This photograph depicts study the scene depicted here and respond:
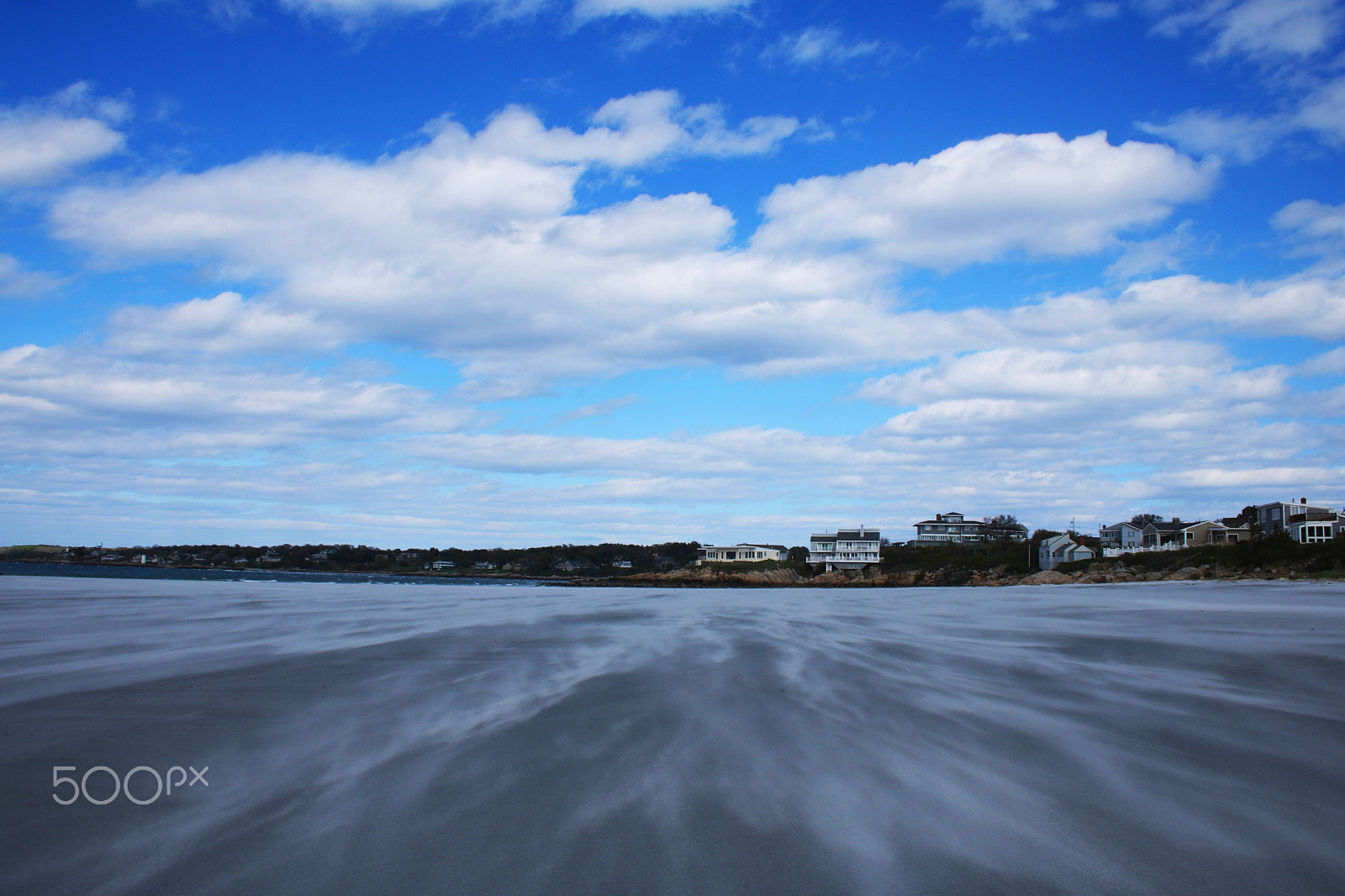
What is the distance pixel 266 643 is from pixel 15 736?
475cm

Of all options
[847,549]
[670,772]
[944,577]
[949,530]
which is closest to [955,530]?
[949,530]

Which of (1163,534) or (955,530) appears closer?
(1163,534)

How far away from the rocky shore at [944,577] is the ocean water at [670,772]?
38.2 metres

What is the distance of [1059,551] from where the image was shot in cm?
7944

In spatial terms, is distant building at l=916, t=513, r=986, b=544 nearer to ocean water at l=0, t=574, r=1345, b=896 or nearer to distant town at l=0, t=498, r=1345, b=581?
distant town at l=0, t=498, r=1345, b=581

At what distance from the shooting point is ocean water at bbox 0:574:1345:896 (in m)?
2.86

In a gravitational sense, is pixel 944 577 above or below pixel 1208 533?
below

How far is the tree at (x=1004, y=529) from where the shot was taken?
104 metres

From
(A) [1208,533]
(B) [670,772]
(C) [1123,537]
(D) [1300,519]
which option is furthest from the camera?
(C) [1123,537]

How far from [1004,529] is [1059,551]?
30.3 meters

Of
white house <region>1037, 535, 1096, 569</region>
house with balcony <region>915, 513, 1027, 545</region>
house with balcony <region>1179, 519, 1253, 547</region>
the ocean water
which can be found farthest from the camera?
house with balcony <region>915, 513, 1027, 545</region>

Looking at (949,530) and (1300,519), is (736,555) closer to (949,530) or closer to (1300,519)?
(949,530)

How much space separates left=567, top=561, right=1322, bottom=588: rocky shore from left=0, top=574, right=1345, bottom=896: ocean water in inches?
1504

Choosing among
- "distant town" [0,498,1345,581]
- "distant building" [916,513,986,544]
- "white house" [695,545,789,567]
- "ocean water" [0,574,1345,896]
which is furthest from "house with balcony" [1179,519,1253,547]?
"ocean water" [0,574,1345,896]
